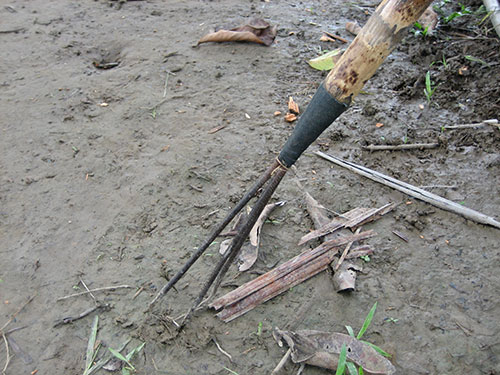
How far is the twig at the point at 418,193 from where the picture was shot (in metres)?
2.54

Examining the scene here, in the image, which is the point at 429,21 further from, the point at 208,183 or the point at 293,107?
the point at 208,183

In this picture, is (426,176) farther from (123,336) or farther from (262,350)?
(123,336)

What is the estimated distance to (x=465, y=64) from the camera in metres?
3.88

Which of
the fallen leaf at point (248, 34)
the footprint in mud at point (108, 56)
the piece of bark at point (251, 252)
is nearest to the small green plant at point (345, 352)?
the piece of bark at point (251, 252)

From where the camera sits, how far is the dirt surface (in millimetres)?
2084

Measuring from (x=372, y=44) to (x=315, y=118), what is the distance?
0.33 m

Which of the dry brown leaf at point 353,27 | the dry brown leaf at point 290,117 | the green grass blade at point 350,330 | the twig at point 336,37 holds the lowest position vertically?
the green grass blade at point 350,330

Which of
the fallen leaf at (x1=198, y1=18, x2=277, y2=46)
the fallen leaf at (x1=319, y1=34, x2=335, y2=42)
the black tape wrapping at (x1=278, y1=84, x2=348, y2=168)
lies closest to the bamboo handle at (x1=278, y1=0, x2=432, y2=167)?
the black tape wrapping at (x1=278, y1=84, x2=348, y2=168)

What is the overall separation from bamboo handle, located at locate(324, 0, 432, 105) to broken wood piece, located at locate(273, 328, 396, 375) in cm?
121

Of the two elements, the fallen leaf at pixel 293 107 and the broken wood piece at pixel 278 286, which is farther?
the fallen leaf at pixel 293 107

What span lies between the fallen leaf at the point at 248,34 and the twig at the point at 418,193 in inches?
75.0

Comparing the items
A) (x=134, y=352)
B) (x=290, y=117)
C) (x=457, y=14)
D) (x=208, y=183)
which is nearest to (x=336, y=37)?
(x=457, y=14)

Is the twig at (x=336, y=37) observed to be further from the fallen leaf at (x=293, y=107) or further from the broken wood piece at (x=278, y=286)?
the broken wood piece at (x=278, y=286)

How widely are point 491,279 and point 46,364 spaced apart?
8.16 feet
